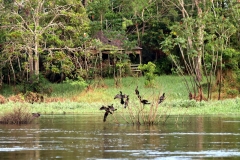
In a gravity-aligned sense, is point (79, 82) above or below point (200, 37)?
below

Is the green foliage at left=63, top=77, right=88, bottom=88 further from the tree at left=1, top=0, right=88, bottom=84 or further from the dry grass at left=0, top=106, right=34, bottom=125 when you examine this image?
the dry grass at left=0, top=106, right=34, bottom=125

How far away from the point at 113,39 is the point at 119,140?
37.7 meters

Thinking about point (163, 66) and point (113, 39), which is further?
point (163, 66)

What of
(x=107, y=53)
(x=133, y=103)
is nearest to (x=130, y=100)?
(x=107, y=53)

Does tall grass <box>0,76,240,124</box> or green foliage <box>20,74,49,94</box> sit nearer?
tall grass <box>0,76,240,124</box>

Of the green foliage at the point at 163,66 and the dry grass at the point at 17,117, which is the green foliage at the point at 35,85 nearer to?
the green foliage at the point at 163,66

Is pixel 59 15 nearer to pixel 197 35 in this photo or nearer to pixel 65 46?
pixel 65 46

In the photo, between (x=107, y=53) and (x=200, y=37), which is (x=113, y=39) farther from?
(x=200, y=37)

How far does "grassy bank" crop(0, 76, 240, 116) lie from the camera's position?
3603 centimetres

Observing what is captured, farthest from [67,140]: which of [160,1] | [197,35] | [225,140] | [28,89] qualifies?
[160,1]

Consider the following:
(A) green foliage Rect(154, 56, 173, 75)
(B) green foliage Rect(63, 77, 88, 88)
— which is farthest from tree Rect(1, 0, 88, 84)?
(A) green foliage Rect(154, 56, 173, 75)

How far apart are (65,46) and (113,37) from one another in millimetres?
7232

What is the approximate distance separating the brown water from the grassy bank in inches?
76.7

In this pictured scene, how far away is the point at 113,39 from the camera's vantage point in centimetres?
5816
